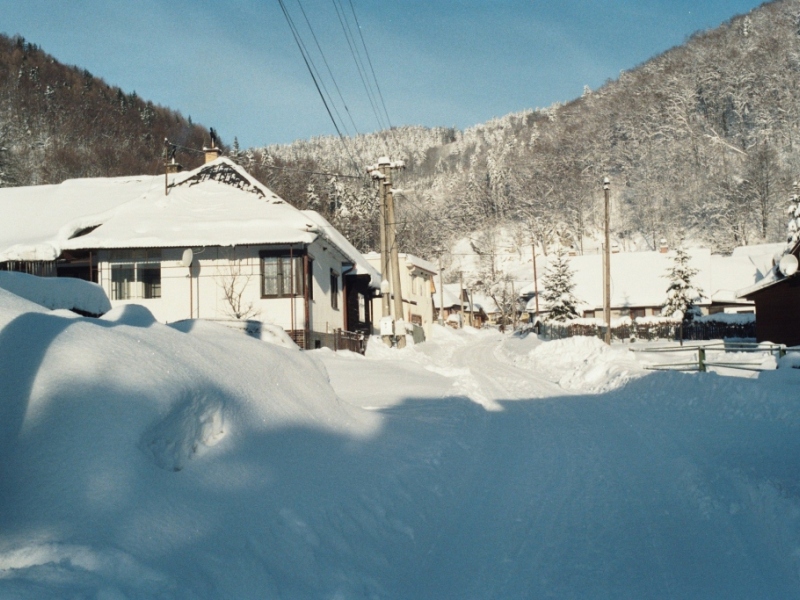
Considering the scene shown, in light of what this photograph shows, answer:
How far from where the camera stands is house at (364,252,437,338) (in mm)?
54431

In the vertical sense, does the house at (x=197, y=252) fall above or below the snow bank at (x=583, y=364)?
above

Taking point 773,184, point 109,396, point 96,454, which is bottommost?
point 96,454

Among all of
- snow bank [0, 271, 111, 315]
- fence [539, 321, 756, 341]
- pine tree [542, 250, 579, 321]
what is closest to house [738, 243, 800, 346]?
fence [539, 321, 756, 341]

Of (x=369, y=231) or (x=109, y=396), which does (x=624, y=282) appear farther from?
(x=109, y=396)

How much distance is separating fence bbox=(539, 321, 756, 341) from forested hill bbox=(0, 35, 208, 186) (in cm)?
4113

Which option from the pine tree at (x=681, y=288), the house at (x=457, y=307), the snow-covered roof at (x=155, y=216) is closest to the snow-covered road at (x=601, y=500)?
the snow-covered roof at (x=155, y=216)

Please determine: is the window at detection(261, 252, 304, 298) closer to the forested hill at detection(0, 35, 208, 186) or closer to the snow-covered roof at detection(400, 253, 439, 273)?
the snow-covered roof at detection(400, 253, 439, 273)

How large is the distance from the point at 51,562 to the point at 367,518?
3073 mm

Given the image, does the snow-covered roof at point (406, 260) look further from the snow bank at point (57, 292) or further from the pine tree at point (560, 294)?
the snow bank at point (57, 292)

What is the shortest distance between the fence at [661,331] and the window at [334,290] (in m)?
23.7

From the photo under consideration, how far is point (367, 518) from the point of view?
20.3ft

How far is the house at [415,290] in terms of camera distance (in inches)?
2143

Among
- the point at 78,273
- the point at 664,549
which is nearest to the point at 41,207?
the point at 78,273

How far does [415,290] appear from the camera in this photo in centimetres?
6097
